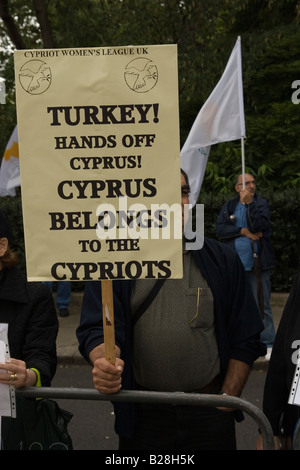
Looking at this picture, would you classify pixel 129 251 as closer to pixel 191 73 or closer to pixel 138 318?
pixel 138 318

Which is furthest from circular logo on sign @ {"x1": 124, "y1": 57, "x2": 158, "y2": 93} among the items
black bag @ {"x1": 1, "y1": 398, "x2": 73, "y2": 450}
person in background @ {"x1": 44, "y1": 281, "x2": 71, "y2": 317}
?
person in background @ {"x1": 44, "y1": 281, "x2": 71, "y2": 317}

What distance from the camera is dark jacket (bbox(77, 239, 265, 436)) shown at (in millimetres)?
2887

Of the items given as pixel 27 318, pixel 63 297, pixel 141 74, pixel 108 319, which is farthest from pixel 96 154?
pixel 63 297

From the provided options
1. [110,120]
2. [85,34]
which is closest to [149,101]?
[110,120]

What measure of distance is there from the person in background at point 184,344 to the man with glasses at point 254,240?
4.42m

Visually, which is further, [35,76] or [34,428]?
[34,428]

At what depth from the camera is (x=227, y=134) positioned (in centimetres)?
702

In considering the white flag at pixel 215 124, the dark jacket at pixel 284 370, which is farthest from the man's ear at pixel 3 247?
the white flag at pixel 215 124

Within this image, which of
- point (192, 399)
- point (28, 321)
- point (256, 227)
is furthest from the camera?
point (256, 227)

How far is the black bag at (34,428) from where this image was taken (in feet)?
8.93

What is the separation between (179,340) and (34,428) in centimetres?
70

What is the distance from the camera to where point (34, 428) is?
276cm

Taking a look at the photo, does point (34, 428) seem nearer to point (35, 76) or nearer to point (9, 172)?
point (35, 76)

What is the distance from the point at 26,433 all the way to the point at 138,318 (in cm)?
65
